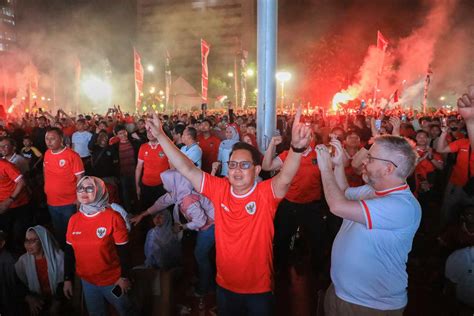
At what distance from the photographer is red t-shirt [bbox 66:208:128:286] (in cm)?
311

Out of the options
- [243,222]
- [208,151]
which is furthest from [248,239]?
[208,151]

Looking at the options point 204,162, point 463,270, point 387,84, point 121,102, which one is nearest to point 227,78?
point 121,102

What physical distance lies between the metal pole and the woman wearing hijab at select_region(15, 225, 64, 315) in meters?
3.00

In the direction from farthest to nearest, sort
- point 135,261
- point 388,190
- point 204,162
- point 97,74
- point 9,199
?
point 97,74 → point 204,162 → point 135,261 → point 9,199 → point 388,190

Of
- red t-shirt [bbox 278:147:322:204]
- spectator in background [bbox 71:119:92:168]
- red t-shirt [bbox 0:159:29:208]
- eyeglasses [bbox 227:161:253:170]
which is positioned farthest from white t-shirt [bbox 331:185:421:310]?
spectator in background [bbox 71:119:92:168]

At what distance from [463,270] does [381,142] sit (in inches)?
93.8

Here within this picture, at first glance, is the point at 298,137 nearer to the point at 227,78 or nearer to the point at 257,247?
the point at 257,247

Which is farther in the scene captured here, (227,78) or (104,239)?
(227,78)

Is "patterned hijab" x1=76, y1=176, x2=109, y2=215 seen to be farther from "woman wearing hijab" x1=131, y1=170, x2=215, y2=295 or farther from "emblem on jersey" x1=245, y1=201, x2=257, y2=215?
"emblem on jersey" x1=245, y1=201, x2=257, y2=215

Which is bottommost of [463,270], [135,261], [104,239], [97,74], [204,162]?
[135,261]

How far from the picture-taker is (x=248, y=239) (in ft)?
8.90

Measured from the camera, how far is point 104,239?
3.12m

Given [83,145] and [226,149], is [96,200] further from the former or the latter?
[83,145]

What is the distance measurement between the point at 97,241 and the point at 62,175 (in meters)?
2.46
